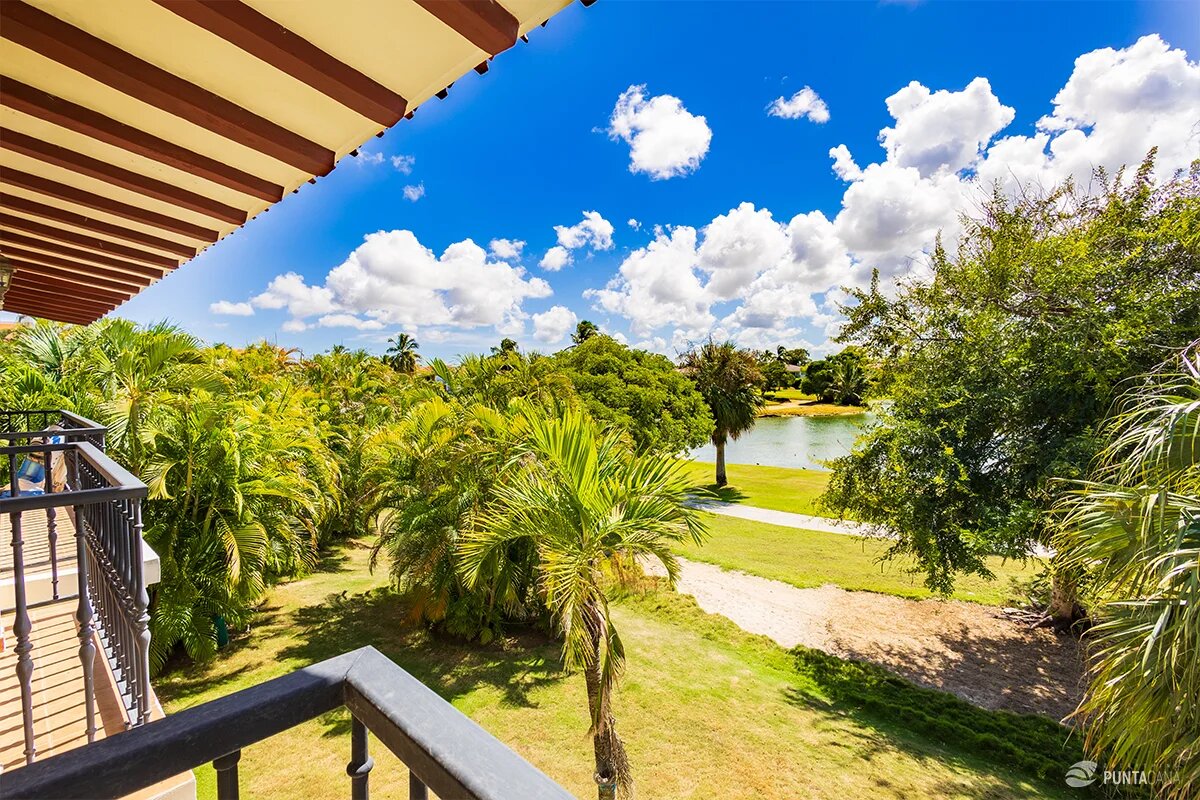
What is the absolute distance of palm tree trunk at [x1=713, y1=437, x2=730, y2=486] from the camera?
23031mm

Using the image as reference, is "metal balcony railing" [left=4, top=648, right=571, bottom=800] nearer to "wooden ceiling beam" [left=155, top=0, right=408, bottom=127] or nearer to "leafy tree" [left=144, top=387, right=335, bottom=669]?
"wooden ceiling beam" [left=155, top=0, right=408, bottom=127]

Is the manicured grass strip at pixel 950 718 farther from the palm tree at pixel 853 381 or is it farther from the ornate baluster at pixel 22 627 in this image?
the ornate baluster at pixel 22 627

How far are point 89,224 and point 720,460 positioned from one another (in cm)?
2270

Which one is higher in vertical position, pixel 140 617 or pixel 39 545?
pixel 140 617

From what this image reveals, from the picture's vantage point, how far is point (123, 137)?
6.26ft

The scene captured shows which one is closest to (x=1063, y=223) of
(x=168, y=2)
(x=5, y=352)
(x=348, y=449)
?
(x=168, y=2)

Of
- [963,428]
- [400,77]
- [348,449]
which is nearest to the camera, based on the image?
[400,77]

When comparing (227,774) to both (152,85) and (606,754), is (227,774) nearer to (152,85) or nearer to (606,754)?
(152,85)

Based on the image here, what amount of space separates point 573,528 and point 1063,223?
424 inches

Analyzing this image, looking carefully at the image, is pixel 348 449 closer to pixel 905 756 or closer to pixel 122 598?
pixel 122 598

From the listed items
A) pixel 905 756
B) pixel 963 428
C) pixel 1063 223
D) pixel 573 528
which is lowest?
pixel 905 756

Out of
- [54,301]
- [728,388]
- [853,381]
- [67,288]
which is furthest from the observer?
[728,388]

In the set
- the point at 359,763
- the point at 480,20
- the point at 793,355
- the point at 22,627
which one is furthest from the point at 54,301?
the point at 793,355

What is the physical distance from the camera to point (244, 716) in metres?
0.86
